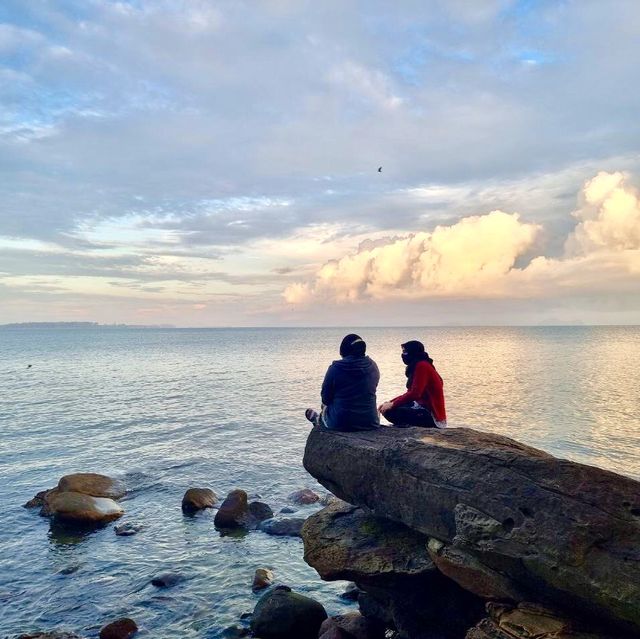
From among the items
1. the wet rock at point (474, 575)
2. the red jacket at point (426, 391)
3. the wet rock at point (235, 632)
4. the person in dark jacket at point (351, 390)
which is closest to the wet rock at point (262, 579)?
the wet rock at point (235, 632)

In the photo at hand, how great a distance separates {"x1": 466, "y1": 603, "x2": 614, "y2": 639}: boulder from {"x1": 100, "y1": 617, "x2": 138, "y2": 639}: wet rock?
9.56m

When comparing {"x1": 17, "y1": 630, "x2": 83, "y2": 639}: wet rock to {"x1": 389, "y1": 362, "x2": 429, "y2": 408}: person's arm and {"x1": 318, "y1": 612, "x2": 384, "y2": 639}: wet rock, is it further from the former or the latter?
{"x1": 389, "y1": 362, "x2": 429, "y2": 408}: person's arm

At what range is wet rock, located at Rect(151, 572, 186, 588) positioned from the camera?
54.9 ft

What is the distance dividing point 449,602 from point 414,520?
1.98m

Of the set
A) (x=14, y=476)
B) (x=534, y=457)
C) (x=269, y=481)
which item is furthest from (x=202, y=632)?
(x=14, y=476)

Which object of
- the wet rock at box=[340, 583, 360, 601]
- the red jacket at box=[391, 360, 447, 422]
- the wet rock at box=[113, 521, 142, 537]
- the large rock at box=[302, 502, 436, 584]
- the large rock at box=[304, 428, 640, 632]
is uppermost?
the red jacket at box=[391, 360, 447, 422]

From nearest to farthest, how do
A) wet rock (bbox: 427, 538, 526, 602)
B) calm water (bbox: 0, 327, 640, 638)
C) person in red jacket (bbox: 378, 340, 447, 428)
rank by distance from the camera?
wet rock (bbox: 427, 538, 526, 602) → person in red jacket (bbox: 378, 340, 447, 428) → calm water (bbox: 0, 327, 640, 638)

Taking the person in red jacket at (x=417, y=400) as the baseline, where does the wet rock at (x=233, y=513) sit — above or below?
below

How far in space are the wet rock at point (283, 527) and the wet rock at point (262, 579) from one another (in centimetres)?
335

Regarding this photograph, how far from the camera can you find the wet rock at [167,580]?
1675 cm

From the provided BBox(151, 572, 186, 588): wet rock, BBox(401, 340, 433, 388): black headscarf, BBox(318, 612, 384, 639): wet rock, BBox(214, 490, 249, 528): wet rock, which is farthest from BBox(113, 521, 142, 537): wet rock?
BBox(401, 340, 433, 388): black headscarf

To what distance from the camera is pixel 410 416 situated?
14.1 meters

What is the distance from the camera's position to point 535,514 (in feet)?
29.4

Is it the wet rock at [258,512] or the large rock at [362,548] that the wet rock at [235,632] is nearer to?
the large rock at [362,548]
